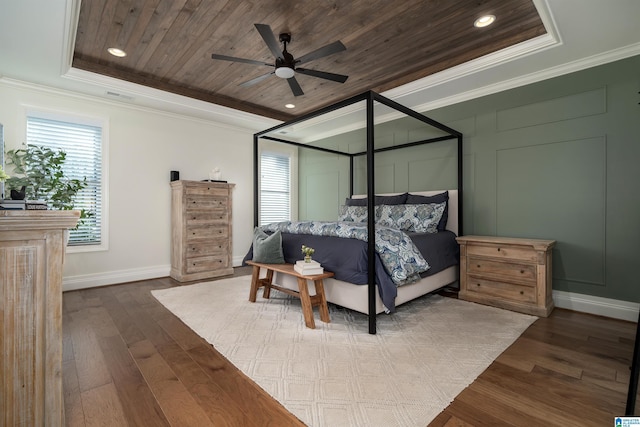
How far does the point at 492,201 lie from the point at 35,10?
4656 mm

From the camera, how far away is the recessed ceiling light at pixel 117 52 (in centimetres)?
320

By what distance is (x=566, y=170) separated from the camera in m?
3.13

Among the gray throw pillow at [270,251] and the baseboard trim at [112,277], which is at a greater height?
the gray throw pillow at [270,251]

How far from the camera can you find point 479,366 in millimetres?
1968

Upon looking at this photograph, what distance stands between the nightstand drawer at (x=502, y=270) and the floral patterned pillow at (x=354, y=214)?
58.3 inches

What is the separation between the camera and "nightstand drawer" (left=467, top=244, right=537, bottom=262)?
2.94m

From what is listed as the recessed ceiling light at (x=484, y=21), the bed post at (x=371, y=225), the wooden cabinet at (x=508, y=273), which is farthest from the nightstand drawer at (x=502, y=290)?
the recessed ceiling light at (x=484, y=21)

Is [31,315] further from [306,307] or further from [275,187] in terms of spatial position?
[275,187]

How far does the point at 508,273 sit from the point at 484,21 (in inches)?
93.6

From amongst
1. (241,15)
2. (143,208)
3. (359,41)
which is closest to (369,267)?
(359,41)

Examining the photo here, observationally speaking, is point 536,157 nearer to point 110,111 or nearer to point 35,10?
point 35,10

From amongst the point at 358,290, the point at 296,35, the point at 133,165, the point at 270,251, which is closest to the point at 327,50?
the point at 296,35

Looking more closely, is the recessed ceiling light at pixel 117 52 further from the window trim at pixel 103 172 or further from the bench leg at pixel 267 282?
the bench leg at pixel 267 282

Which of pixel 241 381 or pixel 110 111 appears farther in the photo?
pixel 110 111
